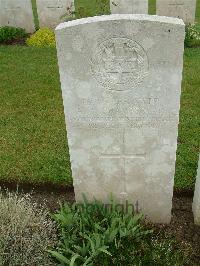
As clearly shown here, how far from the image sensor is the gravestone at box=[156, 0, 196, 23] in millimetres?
10172

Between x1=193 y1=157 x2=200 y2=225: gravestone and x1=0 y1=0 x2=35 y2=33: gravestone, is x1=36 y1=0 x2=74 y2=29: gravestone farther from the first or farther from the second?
x1=193 y1=157 x2=200 y2=225: gravestone

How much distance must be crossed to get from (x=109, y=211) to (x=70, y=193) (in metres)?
0.94

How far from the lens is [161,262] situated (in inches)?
136

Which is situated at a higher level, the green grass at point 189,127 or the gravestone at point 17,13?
the gravestone at point 17,13

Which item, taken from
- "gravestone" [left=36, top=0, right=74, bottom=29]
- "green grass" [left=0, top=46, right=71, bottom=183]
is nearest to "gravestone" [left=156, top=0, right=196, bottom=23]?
"gravestone" [left=36, top=0, right=74, bottom=29]

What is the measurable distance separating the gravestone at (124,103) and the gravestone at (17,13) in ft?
24.9

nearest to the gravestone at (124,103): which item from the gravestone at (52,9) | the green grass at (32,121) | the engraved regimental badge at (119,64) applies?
the engraved regimental badge at (119,64)

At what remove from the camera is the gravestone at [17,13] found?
1038 cm

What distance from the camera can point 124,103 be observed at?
3398 mm

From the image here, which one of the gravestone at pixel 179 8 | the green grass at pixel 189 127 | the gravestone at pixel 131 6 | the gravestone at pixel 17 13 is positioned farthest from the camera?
the gravestone at pixel 17 13

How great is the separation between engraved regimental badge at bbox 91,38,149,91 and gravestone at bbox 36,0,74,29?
296 inches

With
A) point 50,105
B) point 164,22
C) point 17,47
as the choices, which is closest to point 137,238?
point 164,22

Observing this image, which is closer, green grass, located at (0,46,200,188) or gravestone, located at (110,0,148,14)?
green grass, located at (0,46,200,188)

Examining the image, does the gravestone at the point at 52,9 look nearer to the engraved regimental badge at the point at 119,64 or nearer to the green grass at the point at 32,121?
the green grass at the point at 32,121
